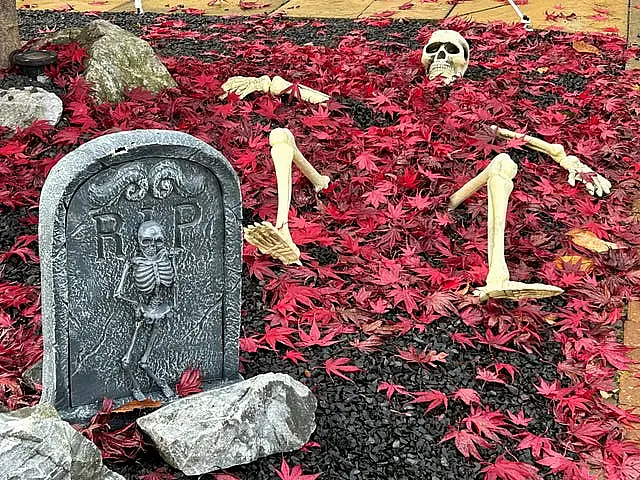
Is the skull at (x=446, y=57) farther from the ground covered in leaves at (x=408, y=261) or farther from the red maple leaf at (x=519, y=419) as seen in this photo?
the red maple leaf at (x=519, y=419)

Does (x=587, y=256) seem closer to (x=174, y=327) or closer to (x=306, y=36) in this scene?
(x=174, y=327)

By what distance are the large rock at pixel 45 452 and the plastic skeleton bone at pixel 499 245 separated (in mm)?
A: 1956

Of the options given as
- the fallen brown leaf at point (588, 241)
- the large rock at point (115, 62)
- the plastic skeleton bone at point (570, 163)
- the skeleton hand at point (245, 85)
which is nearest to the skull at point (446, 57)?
the plastic skeleton bone at point (570, 163)

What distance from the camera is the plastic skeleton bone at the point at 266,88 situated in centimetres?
583

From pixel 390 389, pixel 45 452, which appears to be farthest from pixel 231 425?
pixel 390 389

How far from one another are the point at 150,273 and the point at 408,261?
1.64 m

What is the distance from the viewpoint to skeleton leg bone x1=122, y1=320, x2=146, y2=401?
2987mm

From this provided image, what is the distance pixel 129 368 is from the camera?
3020 mm

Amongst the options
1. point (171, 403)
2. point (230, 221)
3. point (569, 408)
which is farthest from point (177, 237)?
point (569, 408)

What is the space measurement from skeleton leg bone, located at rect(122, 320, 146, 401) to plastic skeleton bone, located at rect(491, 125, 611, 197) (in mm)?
2985

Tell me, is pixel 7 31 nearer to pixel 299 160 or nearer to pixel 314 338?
pixel 299 160

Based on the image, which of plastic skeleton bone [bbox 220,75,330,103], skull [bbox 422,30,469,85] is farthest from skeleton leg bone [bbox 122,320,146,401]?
skull [bbox 422,30,469,85]

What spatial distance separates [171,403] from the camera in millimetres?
2943

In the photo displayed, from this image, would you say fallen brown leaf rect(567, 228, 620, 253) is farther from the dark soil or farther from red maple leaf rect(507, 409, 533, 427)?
the dark soil
